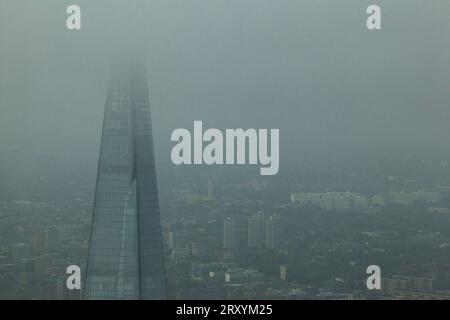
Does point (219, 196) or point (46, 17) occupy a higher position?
point (46, 17)

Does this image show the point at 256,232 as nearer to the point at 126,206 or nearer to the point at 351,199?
the point at 351,199

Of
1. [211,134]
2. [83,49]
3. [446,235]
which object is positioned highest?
[83,49]

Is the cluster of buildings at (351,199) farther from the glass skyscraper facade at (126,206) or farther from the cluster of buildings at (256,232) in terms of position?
the glass skyscraper facade at (126,206)

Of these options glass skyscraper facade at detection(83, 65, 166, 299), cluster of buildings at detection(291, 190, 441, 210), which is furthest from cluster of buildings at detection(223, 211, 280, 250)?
glass skyscraper facade at detection(83, 65, 166, 299)

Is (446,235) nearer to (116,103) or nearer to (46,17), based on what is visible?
(116,103)

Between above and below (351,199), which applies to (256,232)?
below

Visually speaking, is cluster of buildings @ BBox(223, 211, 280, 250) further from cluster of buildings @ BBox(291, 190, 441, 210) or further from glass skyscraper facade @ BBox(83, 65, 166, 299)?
glass skyscraper facade @ BBox(83, 65, 166, 299)

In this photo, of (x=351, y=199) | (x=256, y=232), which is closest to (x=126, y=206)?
(x=256, y=232)

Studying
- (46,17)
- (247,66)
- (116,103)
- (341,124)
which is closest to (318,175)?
(341,124)

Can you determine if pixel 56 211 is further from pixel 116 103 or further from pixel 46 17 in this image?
pixel 46 17
